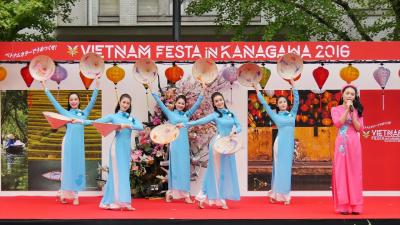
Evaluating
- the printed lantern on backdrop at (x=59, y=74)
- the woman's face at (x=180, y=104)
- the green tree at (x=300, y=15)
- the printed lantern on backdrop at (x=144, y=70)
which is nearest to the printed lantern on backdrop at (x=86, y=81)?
the printed lantern on backdrop at (x=59, y=74)

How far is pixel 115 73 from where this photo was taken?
9.02 meters

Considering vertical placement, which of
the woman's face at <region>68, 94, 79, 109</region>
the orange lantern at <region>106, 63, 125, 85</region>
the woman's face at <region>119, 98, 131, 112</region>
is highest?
the orange lantern at <region>106, 63, 125, 85</region>

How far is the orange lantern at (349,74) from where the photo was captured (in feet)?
29.4

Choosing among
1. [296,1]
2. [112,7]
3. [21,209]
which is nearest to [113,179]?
[21,209]

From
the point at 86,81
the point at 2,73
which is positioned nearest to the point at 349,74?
the point at 86,81

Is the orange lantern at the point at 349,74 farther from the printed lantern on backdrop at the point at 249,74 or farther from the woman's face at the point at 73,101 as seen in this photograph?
the woman's face at the point at 73,101

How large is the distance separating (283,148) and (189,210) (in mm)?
1530

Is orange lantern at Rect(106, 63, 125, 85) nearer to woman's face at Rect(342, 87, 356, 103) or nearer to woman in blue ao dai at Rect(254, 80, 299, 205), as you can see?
woman in blue ao dai at Rect(254, 80, 299, 205)

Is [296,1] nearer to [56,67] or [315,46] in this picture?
[315,46]

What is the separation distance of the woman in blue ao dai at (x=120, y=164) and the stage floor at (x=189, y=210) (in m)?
0.17

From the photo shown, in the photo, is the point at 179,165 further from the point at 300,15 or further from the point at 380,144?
the point at 300,15

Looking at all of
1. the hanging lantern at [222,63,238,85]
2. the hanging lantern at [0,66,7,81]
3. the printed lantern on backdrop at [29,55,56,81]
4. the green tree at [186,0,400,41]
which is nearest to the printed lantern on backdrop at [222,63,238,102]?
the hanging lantern at [222,63,238,85]

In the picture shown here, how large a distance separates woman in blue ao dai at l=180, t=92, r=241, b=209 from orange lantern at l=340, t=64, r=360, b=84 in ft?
5.94

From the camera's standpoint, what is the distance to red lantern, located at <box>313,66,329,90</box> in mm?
9067
